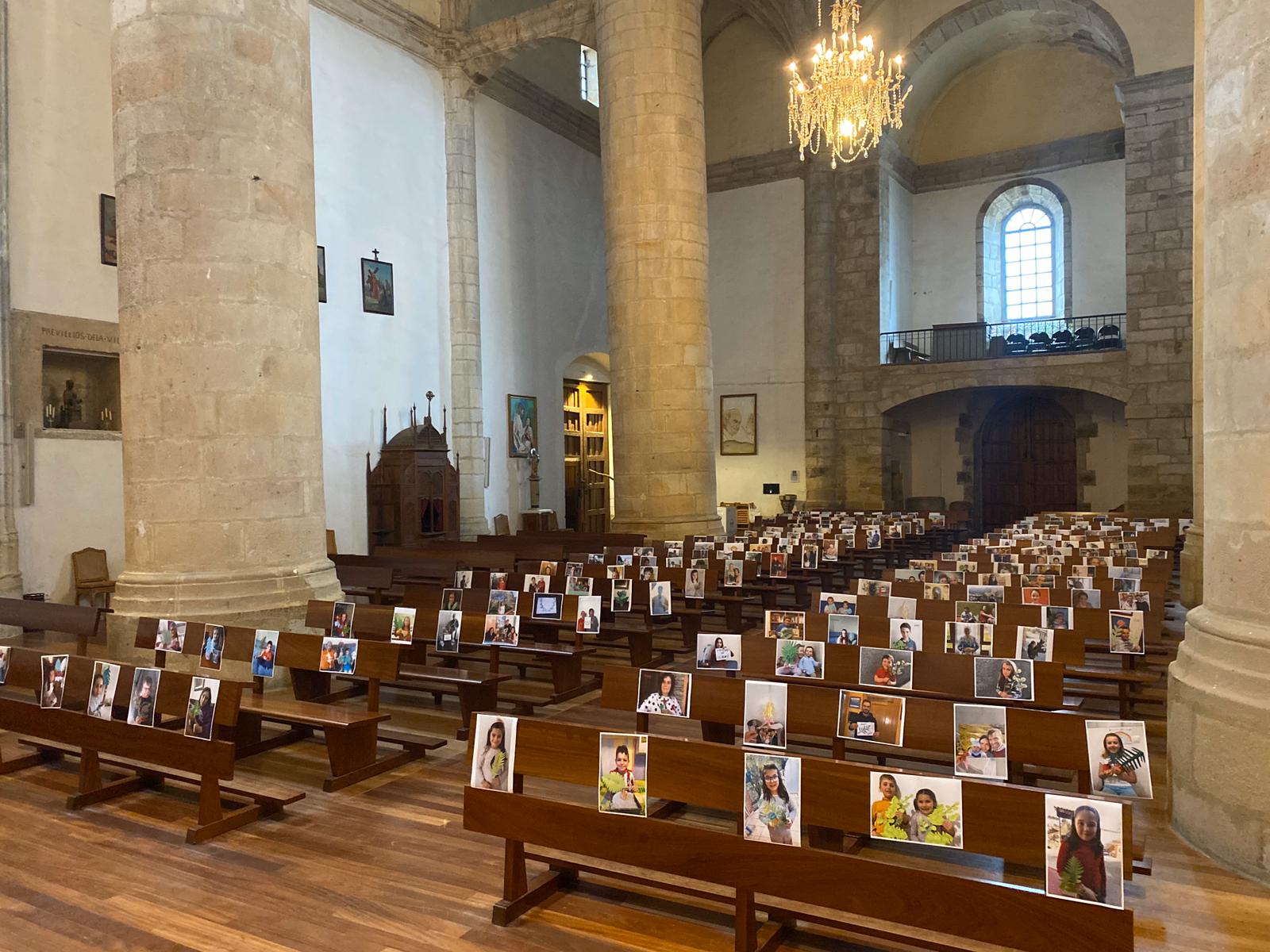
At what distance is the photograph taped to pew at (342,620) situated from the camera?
575cm

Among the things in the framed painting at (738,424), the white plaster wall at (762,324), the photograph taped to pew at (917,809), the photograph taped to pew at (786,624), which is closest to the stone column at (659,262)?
the photograph taped to pew at (786,624)

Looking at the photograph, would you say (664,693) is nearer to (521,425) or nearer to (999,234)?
(521,425)

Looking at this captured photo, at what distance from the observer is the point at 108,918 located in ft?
10.7

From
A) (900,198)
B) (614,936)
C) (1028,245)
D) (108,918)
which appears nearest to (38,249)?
(108,918)

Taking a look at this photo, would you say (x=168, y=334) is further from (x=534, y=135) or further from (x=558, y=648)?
(x=534, y=135)

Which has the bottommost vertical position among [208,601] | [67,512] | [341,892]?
[341,892]

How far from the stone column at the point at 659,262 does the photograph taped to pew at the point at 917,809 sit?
10.1 meters

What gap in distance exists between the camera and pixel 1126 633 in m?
5.03

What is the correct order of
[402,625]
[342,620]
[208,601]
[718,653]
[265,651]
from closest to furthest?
[718,653], [265,651], [402,625], [342,620], [208,601]

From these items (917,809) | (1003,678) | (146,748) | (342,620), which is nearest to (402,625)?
(342,620)

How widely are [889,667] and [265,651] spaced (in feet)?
10.6

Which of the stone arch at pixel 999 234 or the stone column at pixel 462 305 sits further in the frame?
the stone arch at pixel 999 234

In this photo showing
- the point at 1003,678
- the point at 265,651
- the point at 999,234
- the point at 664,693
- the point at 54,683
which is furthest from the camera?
the point at 999,234

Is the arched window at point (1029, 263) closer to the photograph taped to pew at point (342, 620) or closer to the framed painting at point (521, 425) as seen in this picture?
the framed painting at point (521, 425)
